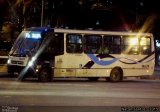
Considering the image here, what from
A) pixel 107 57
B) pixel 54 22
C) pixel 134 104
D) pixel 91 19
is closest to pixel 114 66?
pixel 107 57

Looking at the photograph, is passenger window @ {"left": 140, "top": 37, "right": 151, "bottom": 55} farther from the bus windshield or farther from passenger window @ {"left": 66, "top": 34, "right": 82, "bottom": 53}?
the bus windshield

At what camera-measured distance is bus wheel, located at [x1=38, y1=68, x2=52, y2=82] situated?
27656 mm

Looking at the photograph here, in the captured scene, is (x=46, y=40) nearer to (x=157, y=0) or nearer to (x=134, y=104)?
(x=134, y=104)

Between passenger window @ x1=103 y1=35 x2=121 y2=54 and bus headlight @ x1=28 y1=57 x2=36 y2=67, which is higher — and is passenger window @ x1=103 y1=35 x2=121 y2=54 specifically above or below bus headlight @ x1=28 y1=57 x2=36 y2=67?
above

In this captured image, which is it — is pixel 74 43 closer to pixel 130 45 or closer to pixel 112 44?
pixel 112 44

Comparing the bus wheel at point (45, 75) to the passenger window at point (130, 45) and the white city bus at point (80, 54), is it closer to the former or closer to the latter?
the white city bus at point (80, 54)

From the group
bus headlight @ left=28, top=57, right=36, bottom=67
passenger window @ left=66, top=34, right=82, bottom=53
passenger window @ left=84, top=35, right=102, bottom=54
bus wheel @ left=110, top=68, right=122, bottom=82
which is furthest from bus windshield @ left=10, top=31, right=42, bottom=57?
bus wheel @ left=110, top=68, right=122, bottom=82

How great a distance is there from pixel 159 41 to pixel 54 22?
1413 centimetres

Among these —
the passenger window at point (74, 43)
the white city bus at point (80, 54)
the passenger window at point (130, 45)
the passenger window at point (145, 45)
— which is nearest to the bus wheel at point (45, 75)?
the white city bus at point (80, 54)

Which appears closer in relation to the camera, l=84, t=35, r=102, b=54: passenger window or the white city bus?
the white city bus

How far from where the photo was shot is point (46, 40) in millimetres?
27922

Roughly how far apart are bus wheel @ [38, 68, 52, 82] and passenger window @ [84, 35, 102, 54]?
2809 millimetres

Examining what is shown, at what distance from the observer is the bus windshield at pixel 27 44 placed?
2785 centimetres

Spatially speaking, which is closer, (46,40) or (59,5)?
(46,40)
